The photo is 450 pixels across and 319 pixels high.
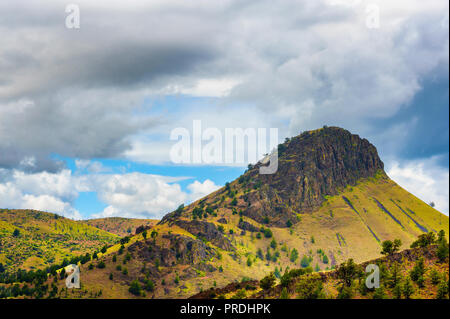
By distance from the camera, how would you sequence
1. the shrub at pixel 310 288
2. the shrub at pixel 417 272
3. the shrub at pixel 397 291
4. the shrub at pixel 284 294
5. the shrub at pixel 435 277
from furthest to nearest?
1. the shrub at pixel 284 294
2. the shrub at pixel 310 288
3. the shrub at pixel 417 272
4. the shrub at pixel 435 277
5. the shrub at pixel 397 291

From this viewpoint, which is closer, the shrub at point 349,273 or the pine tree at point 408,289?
the pine tree at point 408,289

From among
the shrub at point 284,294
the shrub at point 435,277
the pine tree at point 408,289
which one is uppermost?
the shrub at point 435,277

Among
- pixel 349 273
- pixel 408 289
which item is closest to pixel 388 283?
pixel 408 289

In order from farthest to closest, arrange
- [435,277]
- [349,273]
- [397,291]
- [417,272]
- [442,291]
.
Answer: [349,273] < [417,272] < [435,277] < [397,291] < [442,291]

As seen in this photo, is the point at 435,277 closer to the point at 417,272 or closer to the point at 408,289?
the point at 417,272

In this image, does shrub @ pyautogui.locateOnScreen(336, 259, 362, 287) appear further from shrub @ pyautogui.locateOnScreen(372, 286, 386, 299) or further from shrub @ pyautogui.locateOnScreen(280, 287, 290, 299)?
shrub @ pyautogui.locateOnScreen(280, 287, 290, 299)

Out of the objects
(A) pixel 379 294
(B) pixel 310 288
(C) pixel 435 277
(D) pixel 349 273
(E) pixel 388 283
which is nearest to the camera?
(A) pixel 379 294

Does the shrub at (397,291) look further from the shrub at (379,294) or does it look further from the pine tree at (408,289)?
the shrub at (379,294)

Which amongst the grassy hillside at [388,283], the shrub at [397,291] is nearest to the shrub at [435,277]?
the grassy hillside at [388,283]
